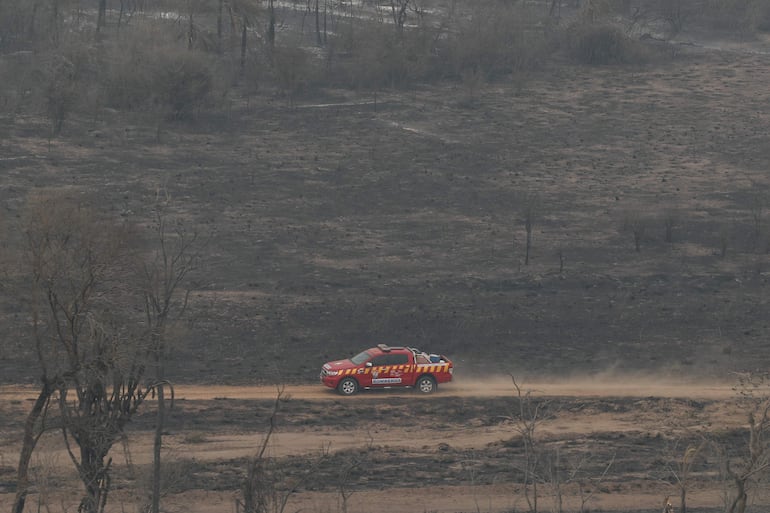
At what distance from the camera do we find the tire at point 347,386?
28.8 metres

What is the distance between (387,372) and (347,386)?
1106 mm

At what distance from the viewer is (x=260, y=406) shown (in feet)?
90.8

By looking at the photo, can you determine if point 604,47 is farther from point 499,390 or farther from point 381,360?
point 381,360

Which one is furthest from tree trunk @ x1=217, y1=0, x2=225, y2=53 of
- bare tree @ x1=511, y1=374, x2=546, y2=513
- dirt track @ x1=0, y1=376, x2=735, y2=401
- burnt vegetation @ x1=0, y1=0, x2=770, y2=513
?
bare tree @ x1=511, y1=374, x2=546, y2=513

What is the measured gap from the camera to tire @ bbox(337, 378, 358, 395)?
1135 inches

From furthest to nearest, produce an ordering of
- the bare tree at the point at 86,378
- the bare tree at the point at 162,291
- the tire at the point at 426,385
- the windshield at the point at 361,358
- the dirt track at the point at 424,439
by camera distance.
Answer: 1. the tire at the point at 426,385
2. the windshield at the point at 361,358
3. the dirt track at the point at 424,439
4. the bare tree at the point at 162,291
5. the bare tree at the point at 86,378

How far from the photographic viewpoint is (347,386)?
2886 cm

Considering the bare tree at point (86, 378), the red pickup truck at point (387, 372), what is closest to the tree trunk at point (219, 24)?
the red pickup truck at point (387, 372)

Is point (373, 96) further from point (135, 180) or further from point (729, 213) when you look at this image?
point (729, 213)

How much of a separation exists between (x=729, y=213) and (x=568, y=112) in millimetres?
14412

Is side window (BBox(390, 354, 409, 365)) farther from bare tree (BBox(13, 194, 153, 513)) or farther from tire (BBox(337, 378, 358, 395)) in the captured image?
bare tree (BBox(13, 194, 153, 513))

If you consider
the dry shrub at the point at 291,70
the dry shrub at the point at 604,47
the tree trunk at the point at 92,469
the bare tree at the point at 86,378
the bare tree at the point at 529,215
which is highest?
the dry shrub at the point at 604,47

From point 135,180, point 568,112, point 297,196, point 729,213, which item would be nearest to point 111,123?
point 135,180

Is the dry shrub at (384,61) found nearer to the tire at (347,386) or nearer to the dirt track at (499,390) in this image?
the dirt track at (499,390)
